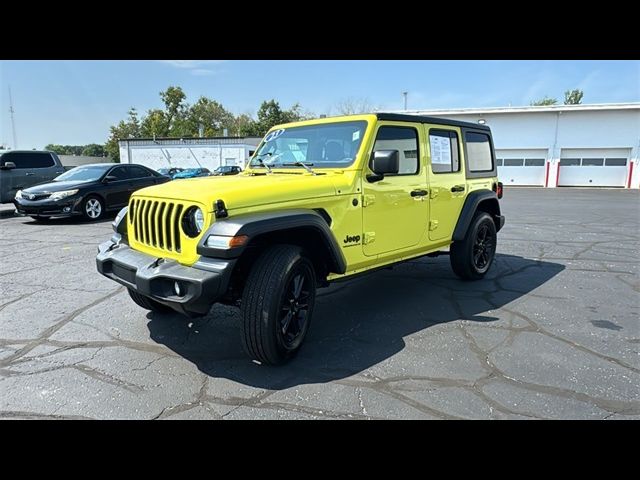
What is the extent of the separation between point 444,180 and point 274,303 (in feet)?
9.05

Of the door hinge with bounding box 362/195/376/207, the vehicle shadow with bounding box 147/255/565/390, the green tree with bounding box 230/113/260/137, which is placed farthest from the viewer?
the green tree with bounding box 230/113/260/137

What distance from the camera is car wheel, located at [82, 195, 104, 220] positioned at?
990 centimetres

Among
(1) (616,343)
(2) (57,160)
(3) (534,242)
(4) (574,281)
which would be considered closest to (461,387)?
(1) (616,343)

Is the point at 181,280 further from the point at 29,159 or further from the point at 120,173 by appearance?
the point at 29,159

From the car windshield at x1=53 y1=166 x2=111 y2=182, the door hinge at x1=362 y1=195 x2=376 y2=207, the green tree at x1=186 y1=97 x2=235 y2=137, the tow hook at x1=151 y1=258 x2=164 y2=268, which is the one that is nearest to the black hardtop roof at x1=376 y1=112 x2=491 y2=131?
the door hinge at x1=362 y1=195 x2=376 y2=207

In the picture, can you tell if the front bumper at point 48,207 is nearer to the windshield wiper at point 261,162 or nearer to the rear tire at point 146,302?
the rear tire at point 146,302

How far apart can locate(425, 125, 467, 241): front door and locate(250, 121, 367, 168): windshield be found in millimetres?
1094

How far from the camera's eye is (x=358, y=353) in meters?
3.34

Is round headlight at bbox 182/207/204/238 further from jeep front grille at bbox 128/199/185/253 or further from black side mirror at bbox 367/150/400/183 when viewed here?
black side mirror at bbox 367/150/400/183

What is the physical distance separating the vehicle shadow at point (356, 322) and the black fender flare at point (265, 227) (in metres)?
0.80

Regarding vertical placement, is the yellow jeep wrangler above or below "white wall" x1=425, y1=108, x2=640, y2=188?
below

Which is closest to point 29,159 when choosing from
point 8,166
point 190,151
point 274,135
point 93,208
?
point 8,166

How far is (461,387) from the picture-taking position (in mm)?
2826
